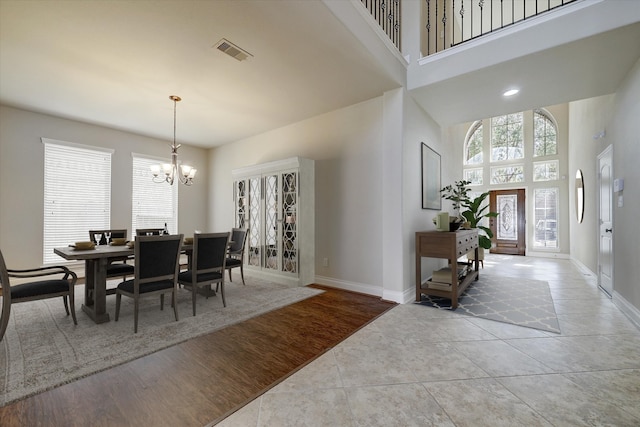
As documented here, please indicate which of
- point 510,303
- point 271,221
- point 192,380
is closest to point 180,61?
point 271,221

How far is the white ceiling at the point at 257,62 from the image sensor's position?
2.29 metres

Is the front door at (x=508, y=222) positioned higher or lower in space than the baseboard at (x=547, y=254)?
higher

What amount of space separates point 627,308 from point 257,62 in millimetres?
4837

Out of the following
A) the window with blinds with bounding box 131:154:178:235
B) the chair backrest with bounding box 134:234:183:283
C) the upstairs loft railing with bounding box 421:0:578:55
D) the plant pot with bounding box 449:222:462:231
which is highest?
the upstairs loft railing with bounding box 421:0:578:55

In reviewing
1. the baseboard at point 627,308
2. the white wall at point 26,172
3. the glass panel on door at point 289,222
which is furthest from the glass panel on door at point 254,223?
the baseboard at point 627,308

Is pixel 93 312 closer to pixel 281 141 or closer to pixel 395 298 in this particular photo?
pixel 395 298

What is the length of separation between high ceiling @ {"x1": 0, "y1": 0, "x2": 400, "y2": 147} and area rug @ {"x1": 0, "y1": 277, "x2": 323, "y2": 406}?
277 cm

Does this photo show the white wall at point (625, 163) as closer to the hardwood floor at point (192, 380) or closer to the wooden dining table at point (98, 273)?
the hardwood floor at point (192, 380)

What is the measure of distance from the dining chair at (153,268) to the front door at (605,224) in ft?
17.6

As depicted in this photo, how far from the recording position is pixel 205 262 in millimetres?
3117

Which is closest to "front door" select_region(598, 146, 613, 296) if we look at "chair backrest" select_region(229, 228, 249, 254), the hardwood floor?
the hardwood floor

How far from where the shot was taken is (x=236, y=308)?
10.5ft

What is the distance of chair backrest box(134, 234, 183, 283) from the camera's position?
2.56 metres

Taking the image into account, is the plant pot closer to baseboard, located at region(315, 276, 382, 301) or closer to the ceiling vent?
baseboard, located at region(315, 276, 382, 301)
